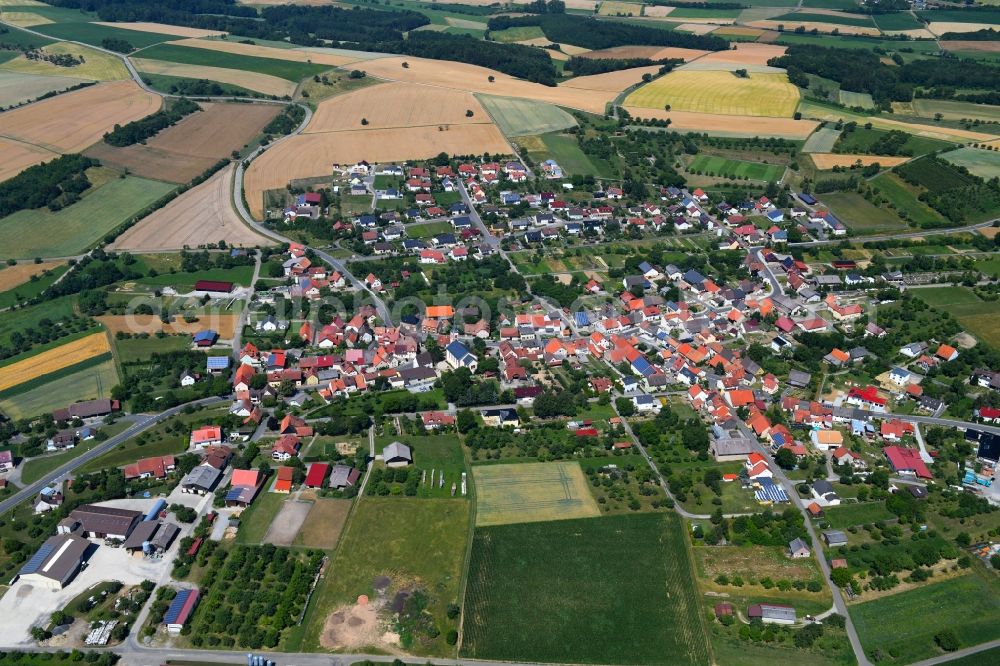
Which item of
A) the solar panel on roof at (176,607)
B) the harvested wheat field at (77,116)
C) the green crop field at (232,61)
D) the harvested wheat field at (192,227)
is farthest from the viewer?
the green crop field at (232,61)

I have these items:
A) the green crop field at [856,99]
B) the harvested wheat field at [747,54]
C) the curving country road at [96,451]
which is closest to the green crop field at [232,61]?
the harvested wheat field at [747,54]

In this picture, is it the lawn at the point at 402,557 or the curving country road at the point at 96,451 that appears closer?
the lawn at the point at 402,557

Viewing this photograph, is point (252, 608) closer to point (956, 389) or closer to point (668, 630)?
point (668, 630)

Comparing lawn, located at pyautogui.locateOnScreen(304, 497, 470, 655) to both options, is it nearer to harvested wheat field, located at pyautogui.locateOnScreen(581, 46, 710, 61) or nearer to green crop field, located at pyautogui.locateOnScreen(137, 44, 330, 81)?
green crop field, located at pyautogui.locateOnScreen(137, 44, 330, 81)

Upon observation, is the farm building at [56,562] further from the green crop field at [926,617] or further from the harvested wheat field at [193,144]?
the harvested wheat field at [193,144]

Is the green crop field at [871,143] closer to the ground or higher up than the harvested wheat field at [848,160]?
higher up

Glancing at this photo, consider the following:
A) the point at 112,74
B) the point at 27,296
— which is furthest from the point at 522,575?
the point at 112,74

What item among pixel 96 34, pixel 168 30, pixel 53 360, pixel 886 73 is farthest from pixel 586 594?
pixel 168 30
